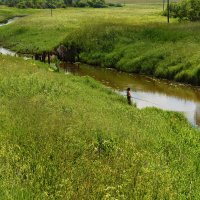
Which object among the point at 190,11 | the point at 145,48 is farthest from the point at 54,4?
the point at 145,48

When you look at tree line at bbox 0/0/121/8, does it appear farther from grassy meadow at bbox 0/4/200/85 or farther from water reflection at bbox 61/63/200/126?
water reflection at bbox 61/63/200/126

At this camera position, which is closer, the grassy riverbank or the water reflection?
the grassy riverbank

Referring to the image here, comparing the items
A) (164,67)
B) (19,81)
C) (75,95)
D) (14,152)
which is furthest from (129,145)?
(164,67)

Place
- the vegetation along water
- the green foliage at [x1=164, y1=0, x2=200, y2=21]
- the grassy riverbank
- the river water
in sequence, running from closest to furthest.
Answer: the grassy riverbank, the vegetation along water, the river water, the green foliage at [x1=164, y1=0, x2=200, y2=21]

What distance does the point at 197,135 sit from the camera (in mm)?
20047

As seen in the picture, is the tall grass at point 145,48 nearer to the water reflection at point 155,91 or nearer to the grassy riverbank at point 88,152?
the water reflection at point 155,91

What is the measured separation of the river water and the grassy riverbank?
924 cm

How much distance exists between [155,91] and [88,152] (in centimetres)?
2604

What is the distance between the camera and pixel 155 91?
3866 cm

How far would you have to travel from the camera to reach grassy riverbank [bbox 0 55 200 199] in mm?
10305

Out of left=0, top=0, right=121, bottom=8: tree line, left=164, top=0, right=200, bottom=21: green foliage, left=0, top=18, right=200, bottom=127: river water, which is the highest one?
left=164, top=0, right=200, bottom=21: green foliage

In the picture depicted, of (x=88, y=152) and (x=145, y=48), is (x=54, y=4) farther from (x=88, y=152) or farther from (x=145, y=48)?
(x=88, y=152)

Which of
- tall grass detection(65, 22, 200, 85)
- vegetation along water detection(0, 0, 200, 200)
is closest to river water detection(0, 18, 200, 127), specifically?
vegetation along water detection(0, 0, 200, 200)

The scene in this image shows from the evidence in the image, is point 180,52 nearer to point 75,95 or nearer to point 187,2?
point 75,95
